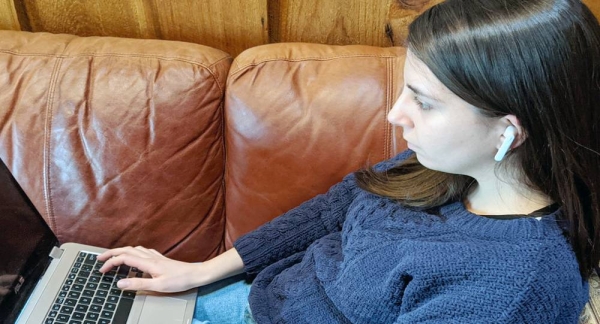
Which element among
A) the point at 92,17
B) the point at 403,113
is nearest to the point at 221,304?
the point at 403,113

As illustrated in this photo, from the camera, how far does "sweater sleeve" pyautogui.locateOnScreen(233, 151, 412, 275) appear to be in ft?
3.47

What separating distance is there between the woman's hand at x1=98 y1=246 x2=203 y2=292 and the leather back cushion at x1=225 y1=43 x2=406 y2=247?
0.23m

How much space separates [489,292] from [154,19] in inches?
40.1

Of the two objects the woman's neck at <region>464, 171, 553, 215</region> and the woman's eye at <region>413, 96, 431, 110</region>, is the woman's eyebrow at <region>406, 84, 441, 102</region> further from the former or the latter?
the woman's neck at <region>464, 171, 553, 215</region>

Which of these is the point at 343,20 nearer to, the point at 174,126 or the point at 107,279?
the point at 174,126

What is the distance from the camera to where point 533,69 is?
671mm

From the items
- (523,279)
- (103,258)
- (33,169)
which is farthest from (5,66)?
(523,279)

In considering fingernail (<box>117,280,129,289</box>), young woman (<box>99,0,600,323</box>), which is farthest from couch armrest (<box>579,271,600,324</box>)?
fingernail (<box>117,280,129,289</box>)

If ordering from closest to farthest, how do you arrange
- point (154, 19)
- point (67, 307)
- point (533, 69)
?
point (533, 69)
point (67, 307)
point (154, 19)

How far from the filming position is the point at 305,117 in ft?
3.63

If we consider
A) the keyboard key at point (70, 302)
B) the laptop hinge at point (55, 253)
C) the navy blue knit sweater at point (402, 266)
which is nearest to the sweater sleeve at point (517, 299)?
the navy blue knit sweater at point (402, 266)

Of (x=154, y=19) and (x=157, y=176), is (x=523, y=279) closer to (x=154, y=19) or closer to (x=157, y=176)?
(x=157, y=176)

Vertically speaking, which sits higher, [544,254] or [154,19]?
[154,19]

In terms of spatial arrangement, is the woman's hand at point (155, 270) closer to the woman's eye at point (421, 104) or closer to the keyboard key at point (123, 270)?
the keyboard key at point (123, 270)
